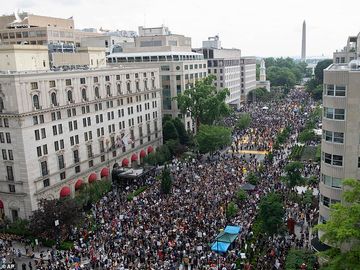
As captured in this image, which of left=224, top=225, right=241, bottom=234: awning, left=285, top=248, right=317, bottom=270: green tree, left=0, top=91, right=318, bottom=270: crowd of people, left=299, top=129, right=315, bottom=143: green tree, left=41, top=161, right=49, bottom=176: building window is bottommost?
left=0, top=91, right=318, bottom=270: crowd of people

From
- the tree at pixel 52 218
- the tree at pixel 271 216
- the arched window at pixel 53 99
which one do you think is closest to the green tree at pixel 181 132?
the arched window at pixel 53 99

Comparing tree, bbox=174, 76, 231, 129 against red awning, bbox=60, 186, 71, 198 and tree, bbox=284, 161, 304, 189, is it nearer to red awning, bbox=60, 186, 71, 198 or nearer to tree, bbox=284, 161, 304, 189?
tree, bbox=284, 161, 304, 189

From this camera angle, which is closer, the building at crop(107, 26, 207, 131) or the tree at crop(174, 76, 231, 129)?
the tree at crop(174, 76, 231, 129)

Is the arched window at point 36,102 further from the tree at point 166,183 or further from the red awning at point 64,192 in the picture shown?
the tree at point 166,183

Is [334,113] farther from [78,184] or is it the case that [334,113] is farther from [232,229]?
[78,184]

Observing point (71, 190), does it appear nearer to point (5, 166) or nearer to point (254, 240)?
point (5, 166)

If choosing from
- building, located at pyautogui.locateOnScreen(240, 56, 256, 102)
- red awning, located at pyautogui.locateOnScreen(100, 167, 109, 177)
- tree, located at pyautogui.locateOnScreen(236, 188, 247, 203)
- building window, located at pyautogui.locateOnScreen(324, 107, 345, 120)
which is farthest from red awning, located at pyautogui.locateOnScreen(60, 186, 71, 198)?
building, located at pyautogui.locateOnScreen(240, 56, 256, 102)
